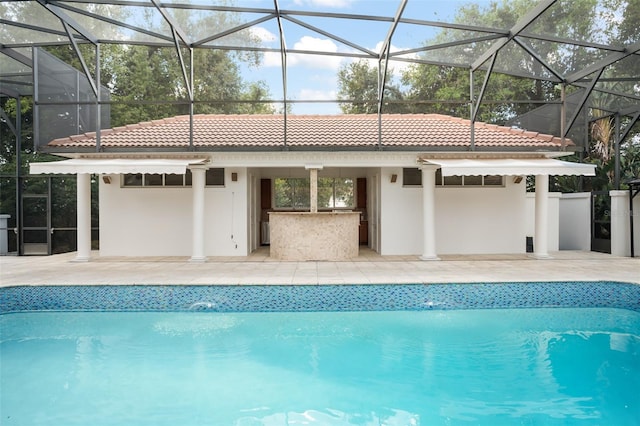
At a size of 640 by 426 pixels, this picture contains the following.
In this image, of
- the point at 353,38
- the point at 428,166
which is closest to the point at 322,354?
the point at 428,166

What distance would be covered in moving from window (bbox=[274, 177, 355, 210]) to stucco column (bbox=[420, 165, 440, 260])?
7.37 metres

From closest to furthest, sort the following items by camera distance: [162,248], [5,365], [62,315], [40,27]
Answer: [5,365], [62,315], [40,27], [162,248]

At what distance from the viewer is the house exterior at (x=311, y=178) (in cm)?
1838

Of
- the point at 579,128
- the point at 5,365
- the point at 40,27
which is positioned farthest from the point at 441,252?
the point at 40,27

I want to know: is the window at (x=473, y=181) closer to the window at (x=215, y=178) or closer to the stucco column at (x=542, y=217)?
the stucco column at (x=542, y=217)

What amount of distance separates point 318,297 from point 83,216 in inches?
479

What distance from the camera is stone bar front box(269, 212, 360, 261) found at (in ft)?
60.3

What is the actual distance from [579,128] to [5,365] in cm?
2122

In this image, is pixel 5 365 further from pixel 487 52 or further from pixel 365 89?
pixel 365 89

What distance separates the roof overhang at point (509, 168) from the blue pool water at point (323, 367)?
6517mm

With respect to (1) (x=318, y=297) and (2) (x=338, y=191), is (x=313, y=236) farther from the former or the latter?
(2) (x=338, y=191)

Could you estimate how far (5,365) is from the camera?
8609 mm

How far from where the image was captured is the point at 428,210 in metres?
18.8

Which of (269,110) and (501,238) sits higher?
(269,110)
